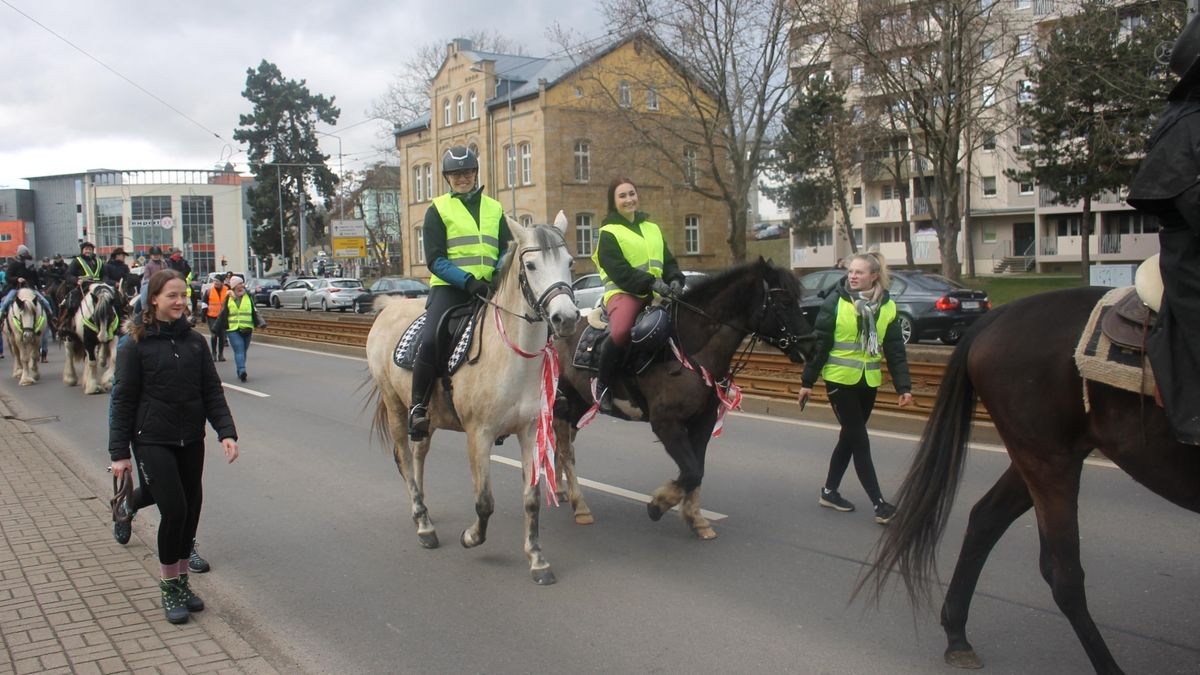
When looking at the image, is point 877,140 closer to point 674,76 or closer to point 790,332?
point 674,76

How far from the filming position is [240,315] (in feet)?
58.6

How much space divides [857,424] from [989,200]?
55.3m

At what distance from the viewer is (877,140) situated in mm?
31312

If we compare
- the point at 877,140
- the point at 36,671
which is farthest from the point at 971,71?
the point at 36,671

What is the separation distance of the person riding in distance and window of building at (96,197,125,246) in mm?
98748

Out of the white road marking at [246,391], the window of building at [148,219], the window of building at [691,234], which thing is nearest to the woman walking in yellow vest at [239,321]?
the white road marking at [246,391]

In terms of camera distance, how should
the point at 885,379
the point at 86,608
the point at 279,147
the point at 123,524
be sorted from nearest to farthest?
1. the point at 86,608
2. the point at 123,524
3. the point at 885,379
4. the point at 279,147

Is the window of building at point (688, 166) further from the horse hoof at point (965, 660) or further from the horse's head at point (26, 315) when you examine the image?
the horse hoof at point (965, 660)

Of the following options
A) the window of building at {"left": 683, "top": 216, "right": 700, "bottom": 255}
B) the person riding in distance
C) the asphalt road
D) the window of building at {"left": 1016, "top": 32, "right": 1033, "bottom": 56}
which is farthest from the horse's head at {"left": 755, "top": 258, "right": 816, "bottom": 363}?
the window of building at {"left": 683, "top": 216, "right": 700, "bottom": 255}

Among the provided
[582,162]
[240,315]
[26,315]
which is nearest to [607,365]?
[240,315]

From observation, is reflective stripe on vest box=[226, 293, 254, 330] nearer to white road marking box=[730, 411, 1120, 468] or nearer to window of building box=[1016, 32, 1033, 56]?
white road marking box=[730, 411, 1120, 468]

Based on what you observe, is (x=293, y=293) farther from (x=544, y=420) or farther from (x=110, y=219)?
(x=110, y=219)

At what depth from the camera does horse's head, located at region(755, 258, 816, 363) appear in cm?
680

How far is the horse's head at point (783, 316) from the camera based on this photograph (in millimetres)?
6797
